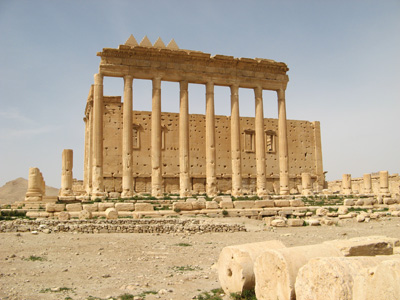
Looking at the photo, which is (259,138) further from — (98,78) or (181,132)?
(98,78)

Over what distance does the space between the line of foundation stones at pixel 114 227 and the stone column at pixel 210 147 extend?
12020 mm

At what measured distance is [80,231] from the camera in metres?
14.6

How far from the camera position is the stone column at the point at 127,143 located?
2661 centimetres

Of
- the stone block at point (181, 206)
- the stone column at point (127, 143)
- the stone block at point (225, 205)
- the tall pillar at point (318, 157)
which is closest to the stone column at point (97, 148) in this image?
the stone column at point (127, 143)

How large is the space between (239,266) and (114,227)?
31.3 ft

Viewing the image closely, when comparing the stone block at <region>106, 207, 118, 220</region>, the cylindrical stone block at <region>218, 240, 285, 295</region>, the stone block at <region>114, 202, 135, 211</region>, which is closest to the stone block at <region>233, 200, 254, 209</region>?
the stone block at <region>114, 202, 135, 211</region>

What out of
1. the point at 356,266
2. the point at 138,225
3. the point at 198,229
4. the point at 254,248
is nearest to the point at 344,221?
the point at 198,229

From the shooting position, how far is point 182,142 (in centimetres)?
2788

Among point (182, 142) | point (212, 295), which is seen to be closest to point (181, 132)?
point (182, 142)

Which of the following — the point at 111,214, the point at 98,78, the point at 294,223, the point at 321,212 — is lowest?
the point at 294,223

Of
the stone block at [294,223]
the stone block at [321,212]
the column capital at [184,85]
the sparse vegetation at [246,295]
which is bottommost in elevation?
the sparse vegetation at [246,295]

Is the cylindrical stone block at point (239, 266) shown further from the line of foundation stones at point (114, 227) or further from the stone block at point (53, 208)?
the stone block at point (53, 208)

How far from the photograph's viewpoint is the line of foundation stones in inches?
578

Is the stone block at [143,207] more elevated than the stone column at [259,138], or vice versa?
the stone column at [259,138]
